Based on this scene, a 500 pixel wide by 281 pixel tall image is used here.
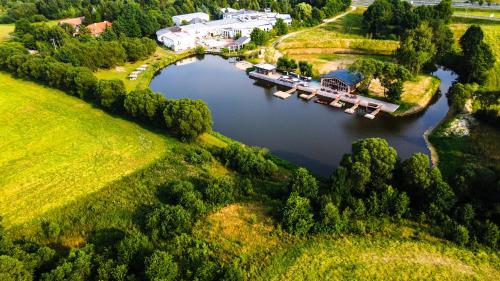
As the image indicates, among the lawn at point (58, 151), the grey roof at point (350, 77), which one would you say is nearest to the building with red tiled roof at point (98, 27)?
the lawn at point (58, 151)

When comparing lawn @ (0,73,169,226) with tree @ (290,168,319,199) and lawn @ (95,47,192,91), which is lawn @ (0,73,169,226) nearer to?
lawn @ (95,47,192,91)

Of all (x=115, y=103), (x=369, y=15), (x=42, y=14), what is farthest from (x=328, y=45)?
(x=42, y=14)

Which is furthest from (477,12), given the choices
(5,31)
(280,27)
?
(5,31)

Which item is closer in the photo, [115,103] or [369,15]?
[115,103]

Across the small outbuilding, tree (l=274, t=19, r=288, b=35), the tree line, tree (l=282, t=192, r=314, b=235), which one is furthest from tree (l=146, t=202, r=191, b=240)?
tree (l=274, t=19, r=288, b=35)

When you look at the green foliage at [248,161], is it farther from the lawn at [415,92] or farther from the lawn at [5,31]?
the lawn at [5,31]

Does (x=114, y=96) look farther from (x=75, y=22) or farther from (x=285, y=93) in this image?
(x=75, y=22)

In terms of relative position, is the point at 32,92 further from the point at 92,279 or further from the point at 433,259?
the point at 433,259
